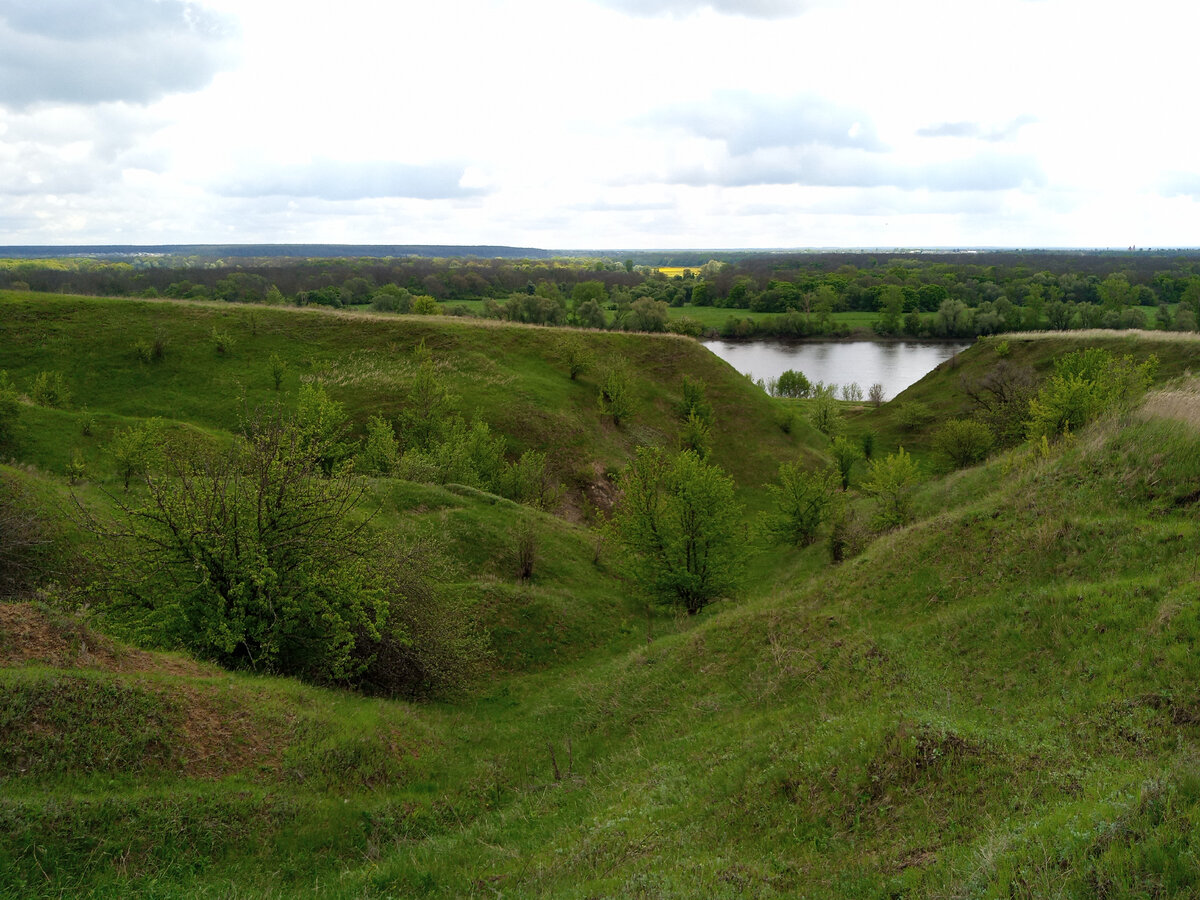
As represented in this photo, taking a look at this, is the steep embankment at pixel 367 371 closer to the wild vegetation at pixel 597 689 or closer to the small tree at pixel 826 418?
the small tree at pixel 826 418

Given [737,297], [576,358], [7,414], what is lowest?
[7,414]

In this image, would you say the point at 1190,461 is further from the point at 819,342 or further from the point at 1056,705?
the point at 819,342

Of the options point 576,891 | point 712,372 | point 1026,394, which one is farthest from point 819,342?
point 576,891

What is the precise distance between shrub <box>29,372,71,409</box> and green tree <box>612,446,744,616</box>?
40582mm

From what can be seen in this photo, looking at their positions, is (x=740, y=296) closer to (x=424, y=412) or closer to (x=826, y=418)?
(x=826, y=418)

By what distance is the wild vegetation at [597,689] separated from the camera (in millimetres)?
7844

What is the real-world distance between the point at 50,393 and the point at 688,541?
44241mm

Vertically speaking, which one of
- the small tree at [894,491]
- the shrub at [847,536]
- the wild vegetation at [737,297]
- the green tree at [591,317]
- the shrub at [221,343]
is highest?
the wild vegetation at [737,297]

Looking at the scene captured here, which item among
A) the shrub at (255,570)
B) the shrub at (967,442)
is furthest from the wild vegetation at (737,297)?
the shrub at (255,570)

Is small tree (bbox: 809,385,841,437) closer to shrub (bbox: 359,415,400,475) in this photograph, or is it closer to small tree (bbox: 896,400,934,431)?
small tree (bbox: 896,400,934,431)

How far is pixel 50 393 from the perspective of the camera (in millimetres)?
43719

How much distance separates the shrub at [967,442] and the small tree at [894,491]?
34.9 ft

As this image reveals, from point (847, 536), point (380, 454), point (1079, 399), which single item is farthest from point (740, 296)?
point (847, 536)

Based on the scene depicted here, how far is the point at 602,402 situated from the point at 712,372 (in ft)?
51.6
